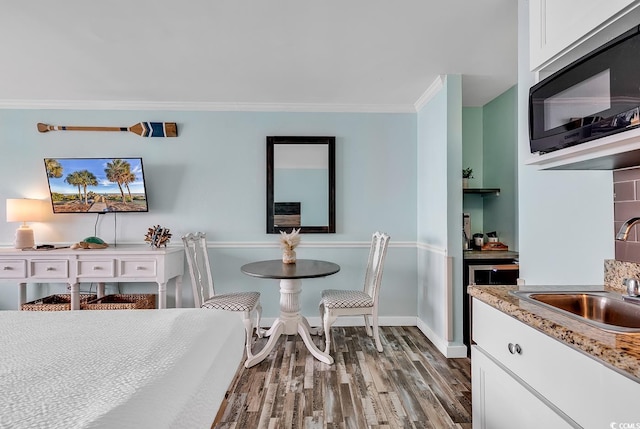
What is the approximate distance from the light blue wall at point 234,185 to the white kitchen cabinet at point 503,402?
7.86 ft

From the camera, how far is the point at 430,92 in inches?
131

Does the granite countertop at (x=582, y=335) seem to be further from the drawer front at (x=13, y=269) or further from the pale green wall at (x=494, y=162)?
the drawer front at (x=13, y=269)

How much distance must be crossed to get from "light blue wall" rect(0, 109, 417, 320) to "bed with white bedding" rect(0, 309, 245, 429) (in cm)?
225

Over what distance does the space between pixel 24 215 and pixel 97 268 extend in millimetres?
1011

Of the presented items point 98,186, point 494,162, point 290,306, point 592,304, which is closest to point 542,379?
point 592,304

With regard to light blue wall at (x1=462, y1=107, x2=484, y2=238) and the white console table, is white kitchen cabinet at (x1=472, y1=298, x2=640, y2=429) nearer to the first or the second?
light blue wall at (x1=462, y1=107, x2=484, y2=238)

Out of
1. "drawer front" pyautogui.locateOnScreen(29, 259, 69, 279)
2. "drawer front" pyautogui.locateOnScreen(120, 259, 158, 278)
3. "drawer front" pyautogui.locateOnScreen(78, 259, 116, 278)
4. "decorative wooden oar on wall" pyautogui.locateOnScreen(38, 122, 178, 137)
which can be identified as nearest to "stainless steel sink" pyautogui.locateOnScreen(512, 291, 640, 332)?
"drawer front" pyautogui.locateOnScreen(120, 259, 158, 278)

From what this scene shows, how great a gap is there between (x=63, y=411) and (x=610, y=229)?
190 cm

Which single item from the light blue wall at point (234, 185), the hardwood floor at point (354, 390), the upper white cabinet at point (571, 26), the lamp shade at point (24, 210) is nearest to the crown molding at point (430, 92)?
the light blue wall at point (234, 185)

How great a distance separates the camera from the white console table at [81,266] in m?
3.19

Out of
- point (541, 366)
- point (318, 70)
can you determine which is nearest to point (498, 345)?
point (541, 366)

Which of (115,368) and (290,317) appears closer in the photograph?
(115,368)

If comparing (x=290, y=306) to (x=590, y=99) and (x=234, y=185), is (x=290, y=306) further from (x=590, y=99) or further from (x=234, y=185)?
(x=590, y=99)

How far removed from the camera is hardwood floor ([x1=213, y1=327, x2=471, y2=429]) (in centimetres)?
203
